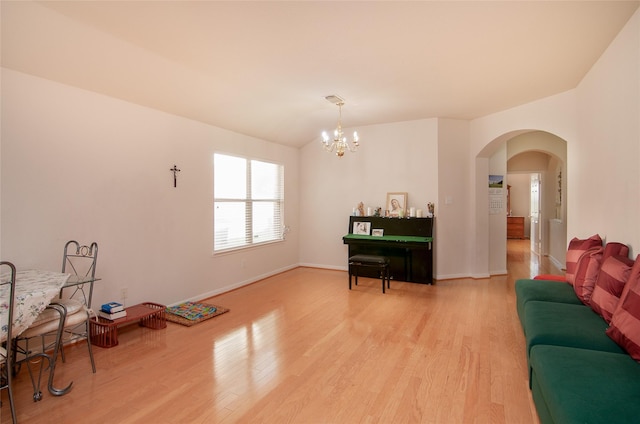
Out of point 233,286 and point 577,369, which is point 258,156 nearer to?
point 233,286

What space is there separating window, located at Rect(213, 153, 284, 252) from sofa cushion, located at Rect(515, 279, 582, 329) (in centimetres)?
371

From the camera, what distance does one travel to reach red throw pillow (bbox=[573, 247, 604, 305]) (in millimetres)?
2596

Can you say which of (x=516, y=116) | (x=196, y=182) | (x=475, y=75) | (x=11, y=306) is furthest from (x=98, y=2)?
Result: (x=516, y=116)

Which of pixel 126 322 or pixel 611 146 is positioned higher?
pixel 611 146

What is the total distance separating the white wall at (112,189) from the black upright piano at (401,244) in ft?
6.79

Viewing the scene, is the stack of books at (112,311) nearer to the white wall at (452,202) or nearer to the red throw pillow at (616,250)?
A: the red throw pillow at (616,250)

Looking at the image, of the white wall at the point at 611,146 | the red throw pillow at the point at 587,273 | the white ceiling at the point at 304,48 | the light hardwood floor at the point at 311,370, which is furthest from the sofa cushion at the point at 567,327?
the white ceiling at the point at 304,48

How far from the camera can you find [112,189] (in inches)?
132

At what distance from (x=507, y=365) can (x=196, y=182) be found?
389 cm

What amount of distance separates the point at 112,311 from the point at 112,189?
47.5 inches

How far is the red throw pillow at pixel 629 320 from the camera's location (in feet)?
5.63

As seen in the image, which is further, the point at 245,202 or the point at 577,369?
the point at 245,202

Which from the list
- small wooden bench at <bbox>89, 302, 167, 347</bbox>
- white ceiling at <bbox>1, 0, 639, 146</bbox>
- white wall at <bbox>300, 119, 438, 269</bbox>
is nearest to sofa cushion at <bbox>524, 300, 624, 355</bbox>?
white ceiling at <bbox>1, 0, 639, 146</bbox>

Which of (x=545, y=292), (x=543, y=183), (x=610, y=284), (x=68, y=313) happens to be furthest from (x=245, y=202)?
(x=543, y=183)
